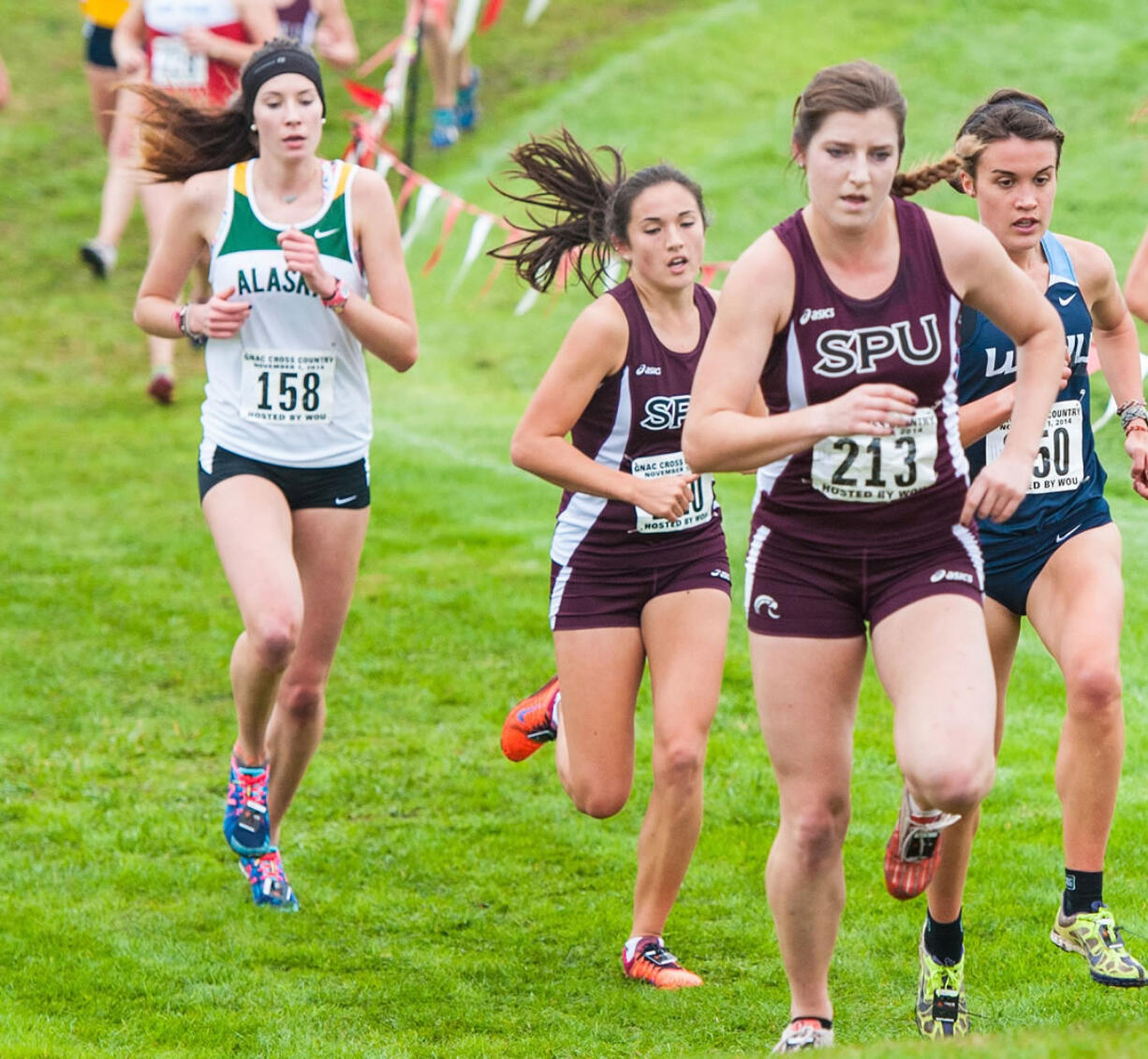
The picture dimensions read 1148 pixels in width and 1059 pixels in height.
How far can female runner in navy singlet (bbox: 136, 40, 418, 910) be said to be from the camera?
5484 millimetres

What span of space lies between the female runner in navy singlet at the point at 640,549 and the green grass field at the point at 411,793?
518mm

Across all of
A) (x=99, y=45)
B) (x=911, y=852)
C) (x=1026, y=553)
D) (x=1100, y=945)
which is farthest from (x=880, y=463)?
(x=99, y=45)

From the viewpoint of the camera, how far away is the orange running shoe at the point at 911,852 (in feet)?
13.8

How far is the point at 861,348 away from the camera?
154 inches

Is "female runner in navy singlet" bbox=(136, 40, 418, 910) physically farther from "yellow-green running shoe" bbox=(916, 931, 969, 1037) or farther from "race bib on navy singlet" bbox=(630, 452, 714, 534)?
"yellow-green running shoe" bbox=(916, 931, 969, 1037)

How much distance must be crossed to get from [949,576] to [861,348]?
1.85 ft

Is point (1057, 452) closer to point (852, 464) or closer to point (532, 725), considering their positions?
point (852, 464)

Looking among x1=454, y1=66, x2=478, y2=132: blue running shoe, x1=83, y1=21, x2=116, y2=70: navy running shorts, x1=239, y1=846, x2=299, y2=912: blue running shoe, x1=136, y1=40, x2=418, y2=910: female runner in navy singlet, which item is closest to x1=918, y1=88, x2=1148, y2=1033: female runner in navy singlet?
x1=136, y1=40, x2=418, y2=910: female runner in navy singlet

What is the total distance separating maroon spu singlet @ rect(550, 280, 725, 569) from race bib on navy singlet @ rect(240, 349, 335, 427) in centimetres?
85

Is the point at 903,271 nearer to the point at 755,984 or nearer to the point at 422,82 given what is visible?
the point at 755,984

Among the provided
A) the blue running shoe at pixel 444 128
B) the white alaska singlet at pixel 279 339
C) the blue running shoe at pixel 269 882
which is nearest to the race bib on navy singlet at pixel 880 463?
the white alaska singlet at pixel 279 339

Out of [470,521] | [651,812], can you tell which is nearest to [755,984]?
[651,812]

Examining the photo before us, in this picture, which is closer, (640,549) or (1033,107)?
(1033,107)

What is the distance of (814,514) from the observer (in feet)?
13.5
